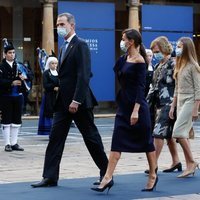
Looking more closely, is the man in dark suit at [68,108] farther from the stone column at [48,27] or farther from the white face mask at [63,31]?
the stone column at [48,27]

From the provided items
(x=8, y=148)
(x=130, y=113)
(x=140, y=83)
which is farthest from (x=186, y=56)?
(x=8, y=148)

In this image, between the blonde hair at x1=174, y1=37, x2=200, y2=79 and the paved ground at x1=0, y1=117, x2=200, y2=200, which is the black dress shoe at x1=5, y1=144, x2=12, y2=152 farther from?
the blonde hair at x1=174, y1=37, x2=200, y2=79

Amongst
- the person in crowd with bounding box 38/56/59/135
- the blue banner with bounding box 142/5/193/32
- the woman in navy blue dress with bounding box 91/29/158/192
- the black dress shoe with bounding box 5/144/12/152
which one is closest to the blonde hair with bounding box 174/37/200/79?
the woman in navy blue dress with bounding box 91/29/158/192

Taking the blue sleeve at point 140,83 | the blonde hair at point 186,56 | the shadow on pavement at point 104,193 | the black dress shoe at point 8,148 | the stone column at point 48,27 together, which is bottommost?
the black dress shoe at point 8,148

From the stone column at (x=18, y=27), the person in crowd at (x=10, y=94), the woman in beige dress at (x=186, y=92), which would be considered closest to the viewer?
the woman in beige dress at (x=186, y=92)

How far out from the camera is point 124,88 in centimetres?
863

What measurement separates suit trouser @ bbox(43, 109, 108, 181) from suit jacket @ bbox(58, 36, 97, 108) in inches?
6.7

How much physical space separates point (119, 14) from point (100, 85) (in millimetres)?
4053

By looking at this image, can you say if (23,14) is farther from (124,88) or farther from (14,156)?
(124,88)

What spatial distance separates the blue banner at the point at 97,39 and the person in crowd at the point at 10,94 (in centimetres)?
1369

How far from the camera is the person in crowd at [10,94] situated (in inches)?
545

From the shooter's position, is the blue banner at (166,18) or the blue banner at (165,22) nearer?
the blue banner at (165,22)

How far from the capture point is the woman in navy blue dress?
334 inches

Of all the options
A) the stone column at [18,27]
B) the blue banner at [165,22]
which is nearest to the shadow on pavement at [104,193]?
the stone column at [18,27]
